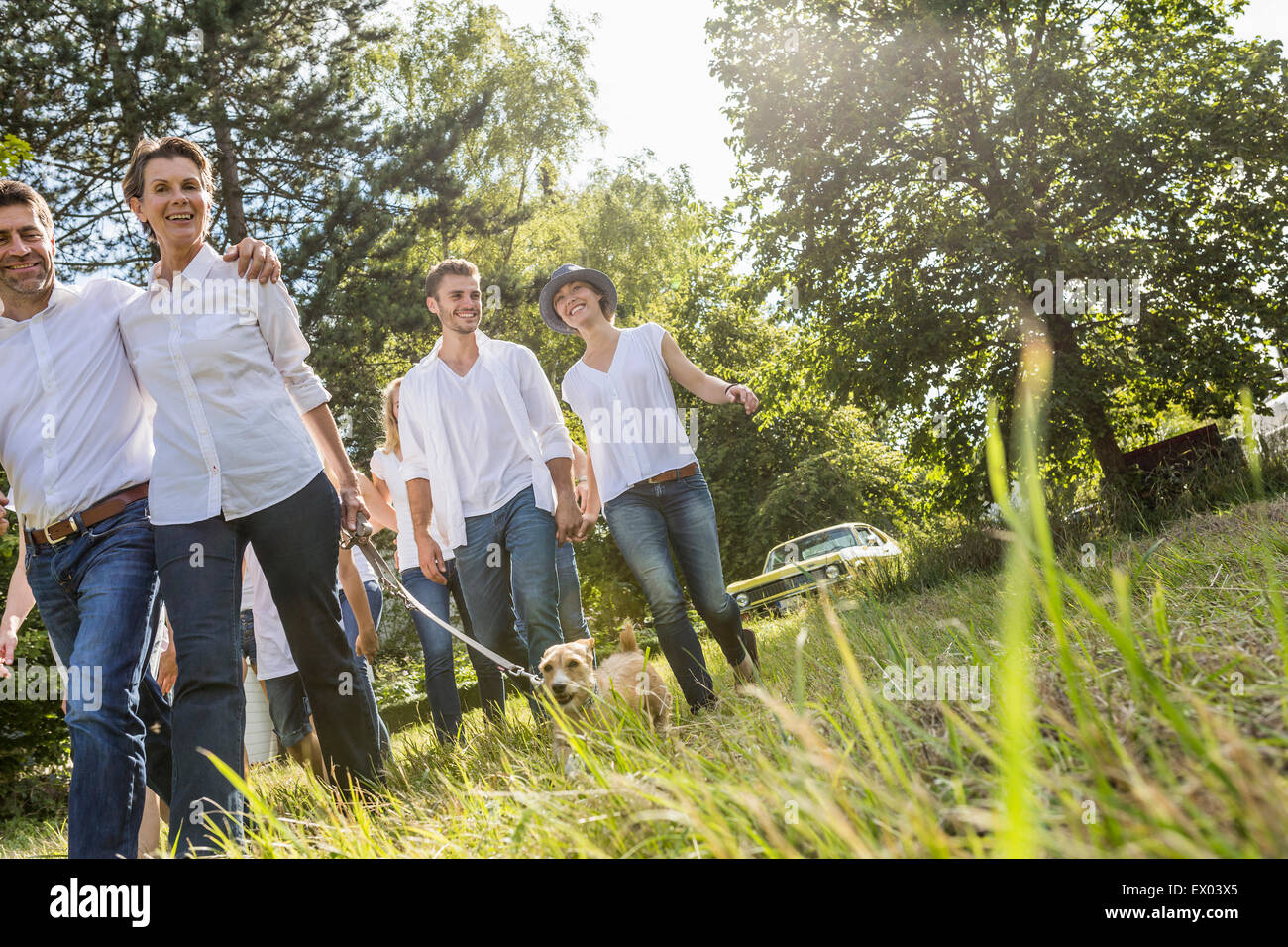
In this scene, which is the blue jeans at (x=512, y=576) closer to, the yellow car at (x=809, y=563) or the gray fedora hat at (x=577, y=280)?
the gray fedora hat at (x=577, y=280)

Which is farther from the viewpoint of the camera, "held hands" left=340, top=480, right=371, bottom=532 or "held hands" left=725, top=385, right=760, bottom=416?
"held hands" left=725, top=385, right=760, bottom=416

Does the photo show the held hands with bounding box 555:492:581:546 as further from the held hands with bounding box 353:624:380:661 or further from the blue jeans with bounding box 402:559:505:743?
the held hands with bounding box 353:624:380:661

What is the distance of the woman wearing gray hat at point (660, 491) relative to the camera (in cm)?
446

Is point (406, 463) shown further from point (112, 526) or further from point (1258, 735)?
point (1258, 735)

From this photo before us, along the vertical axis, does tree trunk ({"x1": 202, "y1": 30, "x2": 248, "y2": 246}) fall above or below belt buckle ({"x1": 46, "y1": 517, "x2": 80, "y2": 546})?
above

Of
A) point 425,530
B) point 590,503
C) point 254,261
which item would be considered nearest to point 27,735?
point 425,530

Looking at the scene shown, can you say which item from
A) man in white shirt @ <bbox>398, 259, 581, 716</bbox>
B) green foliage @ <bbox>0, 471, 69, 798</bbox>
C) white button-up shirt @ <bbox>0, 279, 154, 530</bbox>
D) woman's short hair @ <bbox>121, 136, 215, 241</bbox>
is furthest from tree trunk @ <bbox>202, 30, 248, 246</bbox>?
white button-up shirt @ <bbox>0, 279, 154, 530</bbox>

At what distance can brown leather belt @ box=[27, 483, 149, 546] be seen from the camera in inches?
117

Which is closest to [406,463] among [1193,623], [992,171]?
[1193,623]

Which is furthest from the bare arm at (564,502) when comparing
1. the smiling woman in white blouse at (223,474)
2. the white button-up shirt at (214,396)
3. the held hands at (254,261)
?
the held hands at (254,261)

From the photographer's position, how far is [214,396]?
10.2 feet

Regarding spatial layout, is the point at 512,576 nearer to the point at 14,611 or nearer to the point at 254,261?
the point at 254,261

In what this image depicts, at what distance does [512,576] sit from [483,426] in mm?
814

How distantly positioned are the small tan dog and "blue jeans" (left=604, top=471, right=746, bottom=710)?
20 centimetres
